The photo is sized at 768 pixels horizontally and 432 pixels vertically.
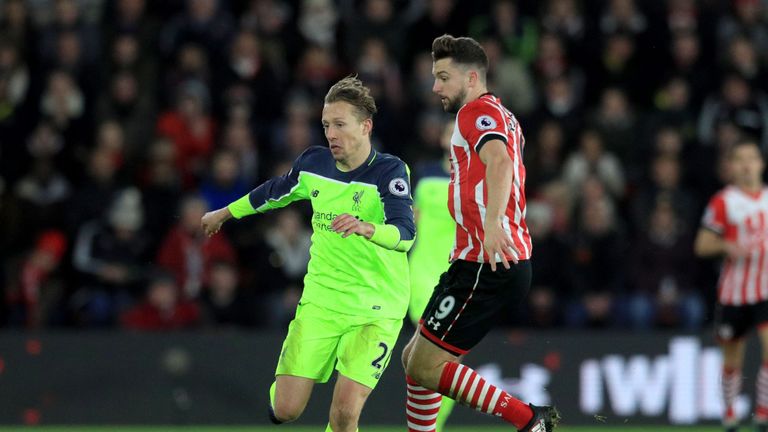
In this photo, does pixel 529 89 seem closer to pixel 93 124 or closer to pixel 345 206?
pixel 93 124

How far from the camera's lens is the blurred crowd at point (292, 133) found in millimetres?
12633

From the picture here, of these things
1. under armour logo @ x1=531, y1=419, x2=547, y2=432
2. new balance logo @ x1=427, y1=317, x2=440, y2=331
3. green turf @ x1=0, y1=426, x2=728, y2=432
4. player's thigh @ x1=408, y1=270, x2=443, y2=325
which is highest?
new balance logo @ x1=427, y1=317, x2=440, y2=331

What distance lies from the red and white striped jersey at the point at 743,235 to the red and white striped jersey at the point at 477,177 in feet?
13.6

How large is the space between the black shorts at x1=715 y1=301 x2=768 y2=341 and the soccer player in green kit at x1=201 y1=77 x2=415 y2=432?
4228 millimetres

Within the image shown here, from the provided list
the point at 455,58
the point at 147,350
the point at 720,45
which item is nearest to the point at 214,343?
the point at 147,350

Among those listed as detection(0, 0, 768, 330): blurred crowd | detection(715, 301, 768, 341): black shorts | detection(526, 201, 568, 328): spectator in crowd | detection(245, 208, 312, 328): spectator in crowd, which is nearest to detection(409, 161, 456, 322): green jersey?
detection(715, 301, 768, 341): black shorts

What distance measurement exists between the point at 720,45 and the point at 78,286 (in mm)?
7518

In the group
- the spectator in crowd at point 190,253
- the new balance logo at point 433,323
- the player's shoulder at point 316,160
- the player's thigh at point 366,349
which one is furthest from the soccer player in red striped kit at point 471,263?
the spectator in crowd at point 190,253

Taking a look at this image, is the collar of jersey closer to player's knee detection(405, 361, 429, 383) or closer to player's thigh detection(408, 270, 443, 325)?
player's knee detection(405, 361, 429, 383)

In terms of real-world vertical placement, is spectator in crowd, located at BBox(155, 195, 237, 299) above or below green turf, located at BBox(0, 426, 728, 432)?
above

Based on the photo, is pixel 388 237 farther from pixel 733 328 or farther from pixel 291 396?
pixel 733 328

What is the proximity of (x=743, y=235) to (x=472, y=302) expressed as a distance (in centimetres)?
445

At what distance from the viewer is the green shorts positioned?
750 centimetres

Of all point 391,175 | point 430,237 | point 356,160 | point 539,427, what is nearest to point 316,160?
point 356,160
